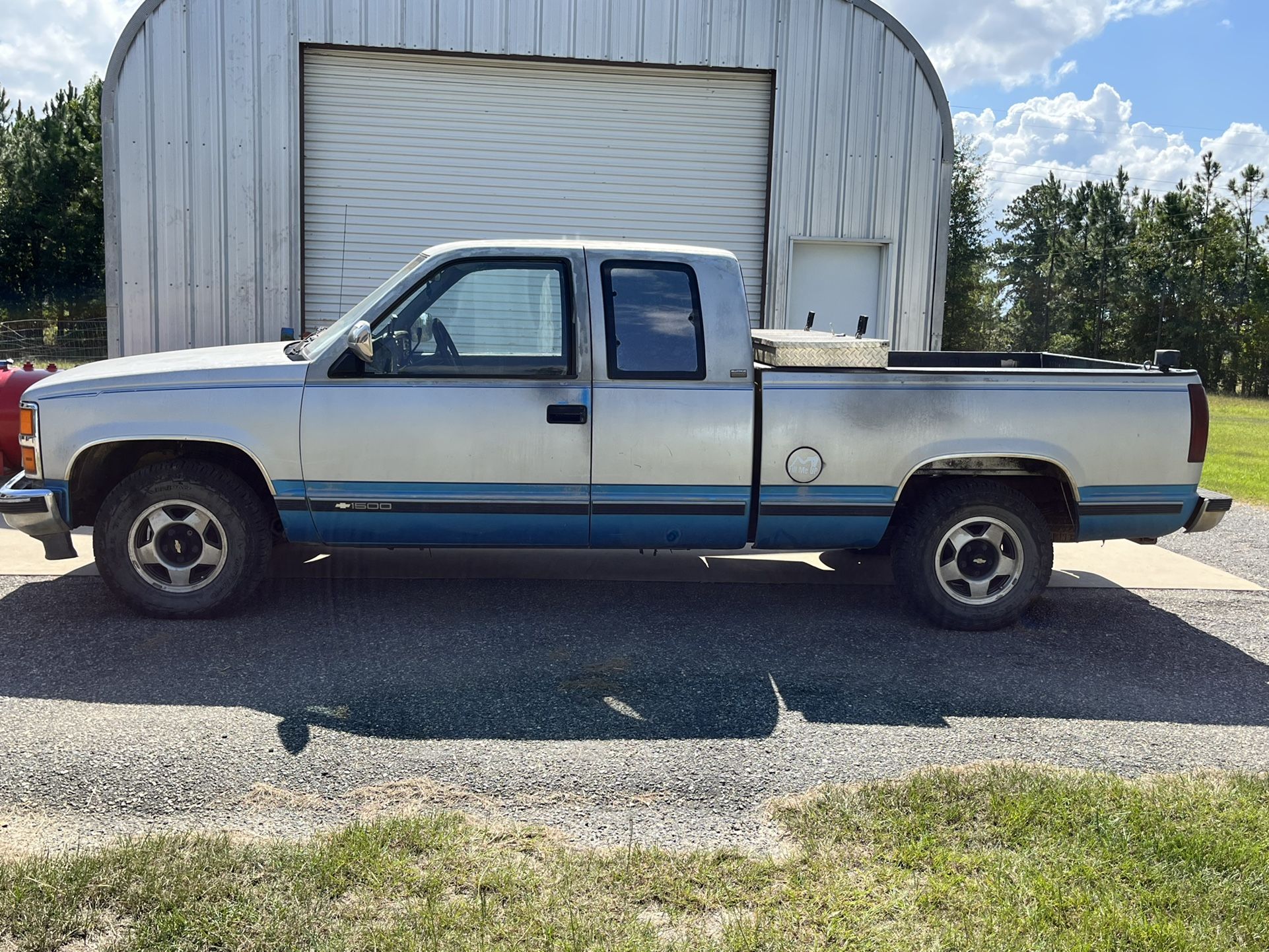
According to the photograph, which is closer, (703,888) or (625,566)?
(703,888)

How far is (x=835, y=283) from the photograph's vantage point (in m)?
12.6

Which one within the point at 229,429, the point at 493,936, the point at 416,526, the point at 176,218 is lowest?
the point at 493,936

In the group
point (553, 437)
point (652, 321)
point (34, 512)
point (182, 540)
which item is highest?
point (652, 321)

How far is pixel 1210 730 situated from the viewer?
514 cm

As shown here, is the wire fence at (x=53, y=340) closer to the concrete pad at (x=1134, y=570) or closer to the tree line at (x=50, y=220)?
the tree line at (x=50, y=220)

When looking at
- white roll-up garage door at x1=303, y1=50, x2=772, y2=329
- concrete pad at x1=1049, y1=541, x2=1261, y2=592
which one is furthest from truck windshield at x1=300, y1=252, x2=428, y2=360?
white roll-up garage door at x1=303, y1=50, x2=772, y2=329

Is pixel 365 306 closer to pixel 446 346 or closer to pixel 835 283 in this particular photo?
pixel 446 346

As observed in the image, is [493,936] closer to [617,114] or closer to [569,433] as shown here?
[569,433]

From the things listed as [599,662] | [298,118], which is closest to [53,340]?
[298,118]

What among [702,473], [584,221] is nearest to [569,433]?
[702,473]

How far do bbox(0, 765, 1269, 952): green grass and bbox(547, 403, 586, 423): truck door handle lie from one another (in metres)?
2.60

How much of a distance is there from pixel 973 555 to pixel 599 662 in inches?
88.6

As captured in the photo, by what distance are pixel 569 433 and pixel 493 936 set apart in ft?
10.8

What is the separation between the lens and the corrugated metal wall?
1156 cm
